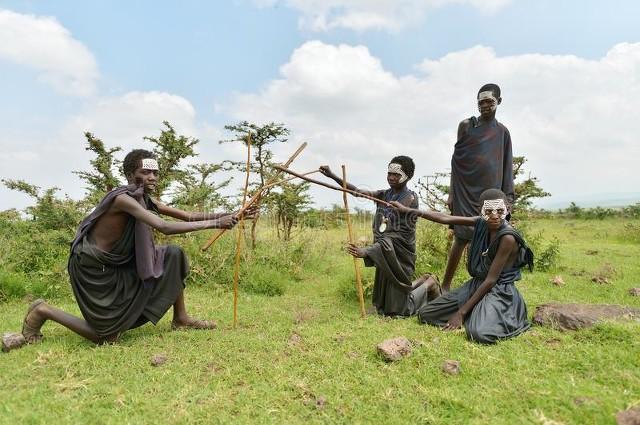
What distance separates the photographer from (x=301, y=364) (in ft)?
11.9

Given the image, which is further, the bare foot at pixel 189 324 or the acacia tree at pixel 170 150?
the acacia tree at pixel 170 150

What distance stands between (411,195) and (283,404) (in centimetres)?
291

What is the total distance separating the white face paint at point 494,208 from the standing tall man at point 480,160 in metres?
0.87

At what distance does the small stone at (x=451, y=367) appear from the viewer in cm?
338

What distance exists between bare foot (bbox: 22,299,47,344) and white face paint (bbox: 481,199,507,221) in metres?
4.24

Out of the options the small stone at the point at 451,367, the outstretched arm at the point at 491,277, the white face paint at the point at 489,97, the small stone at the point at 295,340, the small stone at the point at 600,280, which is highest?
the white face paint at the point at 489,97

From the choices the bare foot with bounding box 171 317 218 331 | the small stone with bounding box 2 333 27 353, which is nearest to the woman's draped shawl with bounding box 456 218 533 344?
the bare foot with bounding box 171 317 218 331

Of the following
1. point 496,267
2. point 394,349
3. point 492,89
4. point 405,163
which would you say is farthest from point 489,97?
point 394,349

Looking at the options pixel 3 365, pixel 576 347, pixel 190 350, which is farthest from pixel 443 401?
pixel 3 365

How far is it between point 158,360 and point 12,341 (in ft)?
4.94

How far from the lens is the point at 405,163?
5.29m

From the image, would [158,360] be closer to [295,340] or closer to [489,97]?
[295,340]

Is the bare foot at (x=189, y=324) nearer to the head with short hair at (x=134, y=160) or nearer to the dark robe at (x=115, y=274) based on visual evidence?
the dark robe at (x=115, y=274)

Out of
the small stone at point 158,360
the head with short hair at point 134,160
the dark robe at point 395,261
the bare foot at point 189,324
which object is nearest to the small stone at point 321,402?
the small stone at point 158,360
